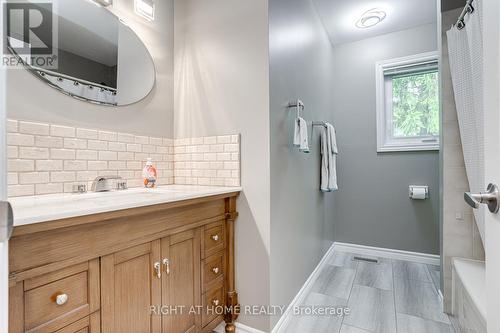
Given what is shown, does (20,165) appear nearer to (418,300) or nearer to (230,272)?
(230,272)

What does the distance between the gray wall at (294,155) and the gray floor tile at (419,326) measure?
0.73 m

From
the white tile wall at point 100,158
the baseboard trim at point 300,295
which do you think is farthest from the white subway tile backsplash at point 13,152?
the baseboard trim at point 300,295

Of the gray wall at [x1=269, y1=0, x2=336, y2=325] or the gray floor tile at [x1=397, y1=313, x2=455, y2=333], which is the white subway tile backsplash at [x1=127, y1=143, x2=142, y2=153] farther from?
the gray floor tile at [x1=397, y1=313, x2=455, y2=333]

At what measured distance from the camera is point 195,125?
5.87ft

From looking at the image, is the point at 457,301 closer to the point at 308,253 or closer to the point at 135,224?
the point at 308,253

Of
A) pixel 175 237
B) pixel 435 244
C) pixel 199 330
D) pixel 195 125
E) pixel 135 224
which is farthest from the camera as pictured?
pixel 435 244

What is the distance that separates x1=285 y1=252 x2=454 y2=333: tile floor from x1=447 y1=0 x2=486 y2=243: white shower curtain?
2.66 ft

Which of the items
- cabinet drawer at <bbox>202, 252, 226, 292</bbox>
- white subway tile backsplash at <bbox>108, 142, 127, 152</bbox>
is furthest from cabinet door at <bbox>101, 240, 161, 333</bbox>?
white subway tile backsplash at <bbox>108, 142, 127, 152</bbox>

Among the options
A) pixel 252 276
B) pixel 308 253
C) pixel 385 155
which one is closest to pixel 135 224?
pixel 252 276

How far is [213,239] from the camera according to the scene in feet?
4.65

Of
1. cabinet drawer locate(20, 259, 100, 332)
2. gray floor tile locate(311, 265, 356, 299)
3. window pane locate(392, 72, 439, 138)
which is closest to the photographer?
cabinet drawer locate(20, 259, 100, 332)

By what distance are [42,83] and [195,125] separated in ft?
2.86

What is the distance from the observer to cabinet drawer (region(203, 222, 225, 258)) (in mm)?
1356

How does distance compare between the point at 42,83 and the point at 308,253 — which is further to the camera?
the point at 308,253
